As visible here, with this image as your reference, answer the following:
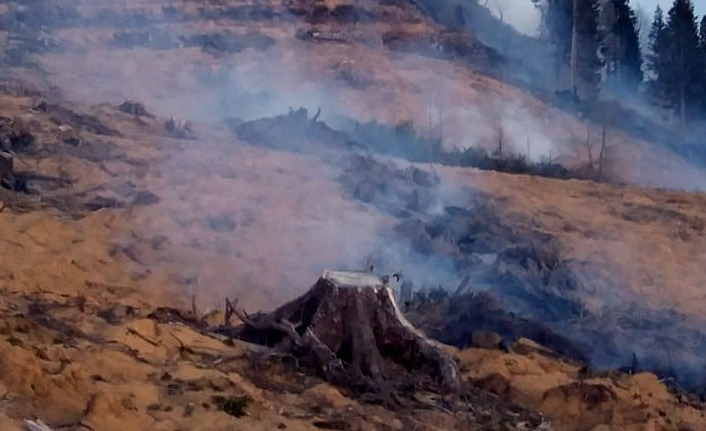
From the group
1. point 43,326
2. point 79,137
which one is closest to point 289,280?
point 43,326

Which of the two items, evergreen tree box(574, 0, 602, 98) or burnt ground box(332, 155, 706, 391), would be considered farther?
evergreen tree box(574, 0, 602, 98)

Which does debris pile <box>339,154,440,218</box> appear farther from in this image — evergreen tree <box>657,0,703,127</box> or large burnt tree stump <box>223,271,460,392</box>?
evergreen tree <box>657,0,703,127</box>

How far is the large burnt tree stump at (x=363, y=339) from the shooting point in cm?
633

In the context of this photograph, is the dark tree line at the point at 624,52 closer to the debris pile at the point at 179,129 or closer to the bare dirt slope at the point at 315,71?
the bare dirt slope at the point at 315,71

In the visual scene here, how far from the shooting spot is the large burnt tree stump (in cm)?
633

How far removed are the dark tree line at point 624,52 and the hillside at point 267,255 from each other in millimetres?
11586

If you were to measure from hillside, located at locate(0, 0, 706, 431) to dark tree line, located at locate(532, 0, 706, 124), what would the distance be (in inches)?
456

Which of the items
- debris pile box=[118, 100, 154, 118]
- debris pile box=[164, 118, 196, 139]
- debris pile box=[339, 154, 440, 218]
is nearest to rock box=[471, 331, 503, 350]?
debris pile box=[339, 154, 440, 218]

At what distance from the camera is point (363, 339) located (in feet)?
21.0

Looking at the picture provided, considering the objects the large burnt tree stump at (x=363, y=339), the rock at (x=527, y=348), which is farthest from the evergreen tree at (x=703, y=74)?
the large burnt tree stump at (x=363, y=339)

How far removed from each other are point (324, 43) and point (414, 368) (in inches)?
942

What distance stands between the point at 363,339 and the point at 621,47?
34.2m

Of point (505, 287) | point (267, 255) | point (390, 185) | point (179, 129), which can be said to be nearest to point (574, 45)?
point (179, 129)

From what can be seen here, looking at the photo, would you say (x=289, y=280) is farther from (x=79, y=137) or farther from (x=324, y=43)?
(x=324, y=43)
